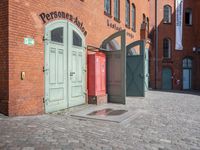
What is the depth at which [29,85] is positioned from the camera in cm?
739

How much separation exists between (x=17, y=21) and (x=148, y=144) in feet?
15.8

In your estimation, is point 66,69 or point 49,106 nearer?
point 49,106

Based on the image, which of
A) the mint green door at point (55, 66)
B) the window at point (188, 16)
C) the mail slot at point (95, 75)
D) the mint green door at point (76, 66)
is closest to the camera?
the mint green door at point (55, 66)

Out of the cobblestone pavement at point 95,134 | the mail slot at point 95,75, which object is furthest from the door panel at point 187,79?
the cobblestone pavement at point 95,134

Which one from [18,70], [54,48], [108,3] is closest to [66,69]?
[54,48]

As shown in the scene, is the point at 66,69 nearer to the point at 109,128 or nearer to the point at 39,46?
the point at 39,46

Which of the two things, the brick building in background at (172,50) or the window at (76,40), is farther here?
the brick building in background at (172,50)

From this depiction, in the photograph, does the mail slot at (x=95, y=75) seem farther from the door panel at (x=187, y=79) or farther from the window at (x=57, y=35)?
the door panel at (x=187, y=79)

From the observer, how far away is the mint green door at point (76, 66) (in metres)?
9.32

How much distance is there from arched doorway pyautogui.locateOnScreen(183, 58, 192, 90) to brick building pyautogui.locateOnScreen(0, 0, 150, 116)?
19295 millimetres

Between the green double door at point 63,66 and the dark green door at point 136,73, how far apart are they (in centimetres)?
521

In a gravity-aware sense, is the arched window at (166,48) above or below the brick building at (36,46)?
above

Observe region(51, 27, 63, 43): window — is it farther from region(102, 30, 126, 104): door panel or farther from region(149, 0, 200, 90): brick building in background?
region(149, 0, 200, 90): brick building in background

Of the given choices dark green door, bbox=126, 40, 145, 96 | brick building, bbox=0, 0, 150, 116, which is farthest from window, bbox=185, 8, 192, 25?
brick building, bbox=0, 0, 150, 116
